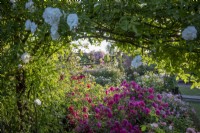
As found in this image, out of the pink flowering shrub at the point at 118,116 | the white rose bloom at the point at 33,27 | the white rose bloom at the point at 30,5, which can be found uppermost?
the white rose bloom at the point at 30,5

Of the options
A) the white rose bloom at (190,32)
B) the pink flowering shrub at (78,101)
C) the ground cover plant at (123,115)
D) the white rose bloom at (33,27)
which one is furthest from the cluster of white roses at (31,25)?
the pink flowering shrub at (78,101)

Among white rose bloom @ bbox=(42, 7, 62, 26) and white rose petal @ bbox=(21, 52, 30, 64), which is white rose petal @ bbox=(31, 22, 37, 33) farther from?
white rose petal @ bbox=(21, 52, 30, 64)

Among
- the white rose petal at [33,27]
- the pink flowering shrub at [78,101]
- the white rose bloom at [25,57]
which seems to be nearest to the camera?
the white rose petal at [33,27]

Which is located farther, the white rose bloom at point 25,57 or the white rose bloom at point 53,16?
the white rose bloom at point 25,57

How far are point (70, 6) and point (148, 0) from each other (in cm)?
57

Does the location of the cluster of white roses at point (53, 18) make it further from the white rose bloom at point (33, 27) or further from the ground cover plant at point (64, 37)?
the white rose bloom at point (33, 27)

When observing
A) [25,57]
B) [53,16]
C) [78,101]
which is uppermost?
[53,16]

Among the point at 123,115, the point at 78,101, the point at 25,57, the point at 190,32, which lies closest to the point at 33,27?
the point at 25,57

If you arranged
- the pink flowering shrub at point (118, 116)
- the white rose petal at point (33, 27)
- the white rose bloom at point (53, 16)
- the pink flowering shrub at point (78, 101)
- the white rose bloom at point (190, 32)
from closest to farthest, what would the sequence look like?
the white rose bloom at point (190, 32)
the white rose bloom at point (53, 16)
the white rose petal at point (33, 27)
the pink flowering shrub at point (118, 116)
the pink flowering shrub at point (78, 101)

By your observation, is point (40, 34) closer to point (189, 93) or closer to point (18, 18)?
point (18, 18)

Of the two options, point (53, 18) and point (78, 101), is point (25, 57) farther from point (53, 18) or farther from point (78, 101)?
point (78, 101)

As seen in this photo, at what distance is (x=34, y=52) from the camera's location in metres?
2.36

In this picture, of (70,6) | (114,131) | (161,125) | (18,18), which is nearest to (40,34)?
(70,6)

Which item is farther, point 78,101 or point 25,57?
point 78,101
